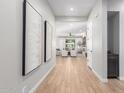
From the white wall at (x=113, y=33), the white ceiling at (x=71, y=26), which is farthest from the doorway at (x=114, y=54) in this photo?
the white ceiling at (x=71, y=26)

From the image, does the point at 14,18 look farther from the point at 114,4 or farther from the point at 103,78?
the point at 114,4

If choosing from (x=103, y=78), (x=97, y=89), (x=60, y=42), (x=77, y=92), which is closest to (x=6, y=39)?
(x=77, y=92)

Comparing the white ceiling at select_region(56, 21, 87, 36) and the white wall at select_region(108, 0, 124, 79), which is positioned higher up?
the white ceiling at select_region(56, 21, 87, 36)

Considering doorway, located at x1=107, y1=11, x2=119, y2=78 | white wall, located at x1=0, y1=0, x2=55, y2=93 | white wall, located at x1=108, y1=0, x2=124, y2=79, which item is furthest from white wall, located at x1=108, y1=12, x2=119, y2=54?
white wall, located at x1=0, y1=0, x2=55, y2=93

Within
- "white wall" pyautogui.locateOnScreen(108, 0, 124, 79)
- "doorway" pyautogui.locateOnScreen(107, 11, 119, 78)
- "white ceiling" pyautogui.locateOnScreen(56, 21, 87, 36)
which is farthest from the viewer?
"white ceiling" pyautogui.locateOnScreen(56, 21, 87, 36)

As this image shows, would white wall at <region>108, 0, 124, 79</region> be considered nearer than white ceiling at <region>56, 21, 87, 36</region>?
Yes

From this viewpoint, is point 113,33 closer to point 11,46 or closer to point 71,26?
point 11,46

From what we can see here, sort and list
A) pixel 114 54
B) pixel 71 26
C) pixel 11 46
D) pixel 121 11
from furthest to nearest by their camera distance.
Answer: pixel 71 26, pixel 114 54, pixel 121 11, pixel 11 46

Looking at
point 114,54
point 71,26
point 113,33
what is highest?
point 71,26

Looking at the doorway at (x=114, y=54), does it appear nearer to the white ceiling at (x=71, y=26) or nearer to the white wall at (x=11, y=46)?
the white wall at (x=11, y=46)

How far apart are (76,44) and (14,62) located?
1929 centimetres

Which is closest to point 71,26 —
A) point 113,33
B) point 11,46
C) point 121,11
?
point 113,33

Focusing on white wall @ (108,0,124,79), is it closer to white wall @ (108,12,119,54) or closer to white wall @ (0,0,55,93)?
white wall @ (108,12,119,54)

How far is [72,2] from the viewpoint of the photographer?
17.9ft
